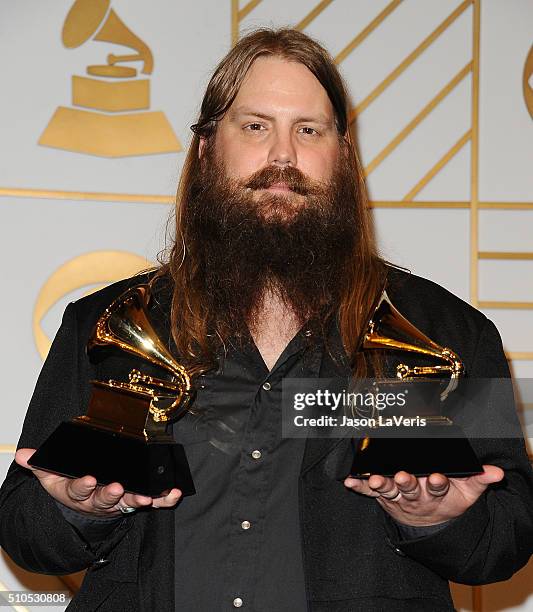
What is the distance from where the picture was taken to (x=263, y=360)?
2035 millimetres

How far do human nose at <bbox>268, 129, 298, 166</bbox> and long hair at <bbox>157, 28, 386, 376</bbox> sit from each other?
7.8 inches

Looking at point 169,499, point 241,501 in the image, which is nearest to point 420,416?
point 241,501

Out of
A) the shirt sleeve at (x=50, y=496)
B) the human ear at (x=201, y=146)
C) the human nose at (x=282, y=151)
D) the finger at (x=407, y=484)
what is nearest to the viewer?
the finger at (x=407, y=484)

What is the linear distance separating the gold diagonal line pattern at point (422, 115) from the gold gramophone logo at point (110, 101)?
0.66 meters

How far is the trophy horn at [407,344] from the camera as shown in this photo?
1900 millimetres

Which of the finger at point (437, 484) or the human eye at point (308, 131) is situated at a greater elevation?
the human eye at point (308, 131)

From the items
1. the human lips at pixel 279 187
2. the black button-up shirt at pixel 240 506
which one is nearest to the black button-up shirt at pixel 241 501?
the black button-up shirt at pixel 240 506

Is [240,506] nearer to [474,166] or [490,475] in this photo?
[490,475]

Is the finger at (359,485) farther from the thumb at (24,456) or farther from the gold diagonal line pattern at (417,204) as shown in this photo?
the gold diagonal line pattern at (417,204)

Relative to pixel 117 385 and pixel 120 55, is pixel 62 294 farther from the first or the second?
pixel 117 385

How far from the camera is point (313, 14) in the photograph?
3.13 metres

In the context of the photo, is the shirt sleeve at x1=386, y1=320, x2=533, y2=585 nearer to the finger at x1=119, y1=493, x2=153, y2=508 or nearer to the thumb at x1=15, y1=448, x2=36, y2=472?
the finger at x1=119, y1=493, x2=153, y2=508

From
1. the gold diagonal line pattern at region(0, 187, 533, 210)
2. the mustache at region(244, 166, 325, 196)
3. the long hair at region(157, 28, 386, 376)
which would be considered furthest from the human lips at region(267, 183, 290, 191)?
the gold diagonal line pattern at region(0, 187, 533, 210)

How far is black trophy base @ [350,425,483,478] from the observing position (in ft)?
5.42
